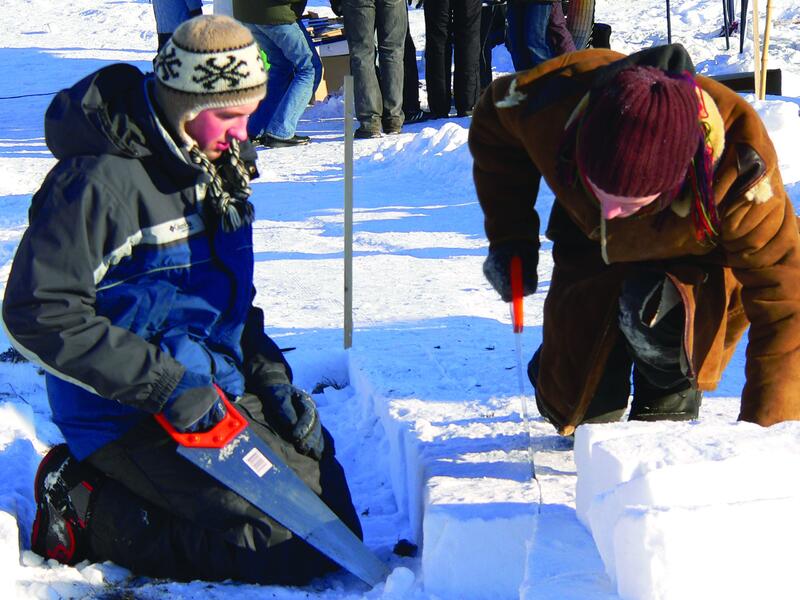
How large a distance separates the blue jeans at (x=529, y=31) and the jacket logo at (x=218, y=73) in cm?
491

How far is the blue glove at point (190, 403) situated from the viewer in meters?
2.51

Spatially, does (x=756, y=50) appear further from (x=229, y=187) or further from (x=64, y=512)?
(x=64, y=512)

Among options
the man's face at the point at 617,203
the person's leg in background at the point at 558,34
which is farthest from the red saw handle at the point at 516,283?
the person's leg in background at the point at 558,34

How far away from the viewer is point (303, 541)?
2707 millimetres

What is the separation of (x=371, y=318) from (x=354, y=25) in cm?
376

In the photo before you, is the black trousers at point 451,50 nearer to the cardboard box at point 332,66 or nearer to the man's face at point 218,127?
the cardboard box at point 332,66

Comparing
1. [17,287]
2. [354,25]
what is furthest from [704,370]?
[354,25]

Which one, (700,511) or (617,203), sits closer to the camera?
(700,511)

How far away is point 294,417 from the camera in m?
2.88

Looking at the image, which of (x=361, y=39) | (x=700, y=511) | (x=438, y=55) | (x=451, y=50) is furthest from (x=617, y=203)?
(x=451, y=50)

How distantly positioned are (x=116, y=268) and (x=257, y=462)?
2.01ft

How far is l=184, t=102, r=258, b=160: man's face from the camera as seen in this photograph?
2.53 m

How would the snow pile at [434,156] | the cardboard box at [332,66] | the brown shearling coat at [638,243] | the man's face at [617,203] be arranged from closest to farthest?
the man's face at [617,203] < the brown shearling coat at [638,243] < the snow pile at [434,156] < the cardboard box at [332,66]

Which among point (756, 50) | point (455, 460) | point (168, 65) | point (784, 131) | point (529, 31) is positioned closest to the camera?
point (168, 65)
